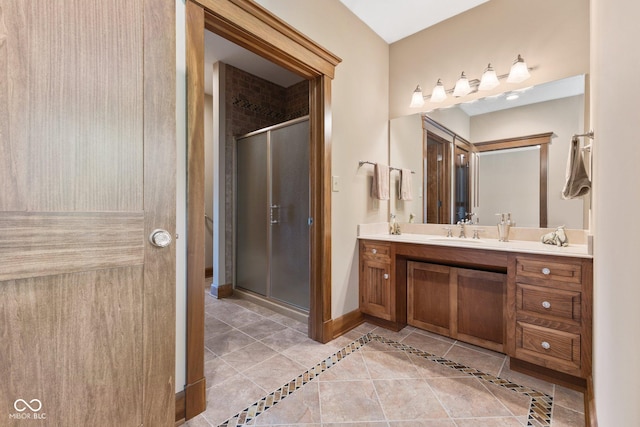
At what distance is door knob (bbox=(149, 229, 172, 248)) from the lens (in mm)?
928

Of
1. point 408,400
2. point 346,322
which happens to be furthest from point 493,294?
point 346,322

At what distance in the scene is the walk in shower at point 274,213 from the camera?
2711mm

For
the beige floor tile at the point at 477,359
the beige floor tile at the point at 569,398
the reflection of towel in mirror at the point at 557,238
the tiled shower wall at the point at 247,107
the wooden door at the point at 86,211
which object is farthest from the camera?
the tiled shower wall at the point at 247,107

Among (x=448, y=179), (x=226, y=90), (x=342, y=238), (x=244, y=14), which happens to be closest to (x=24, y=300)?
(x=244, y=14)

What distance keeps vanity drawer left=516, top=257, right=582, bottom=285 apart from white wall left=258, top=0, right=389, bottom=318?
121cm

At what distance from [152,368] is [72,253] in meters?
0.45

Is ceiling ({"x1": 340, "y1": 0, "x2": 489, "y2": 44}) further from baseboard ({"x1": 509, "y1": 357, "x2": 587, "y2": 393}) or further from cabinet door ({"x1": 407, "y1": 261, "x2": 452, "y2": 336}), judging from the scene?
baseboard ({"x1": 509, "y1": 357, "x2": 587, "y2": 393})

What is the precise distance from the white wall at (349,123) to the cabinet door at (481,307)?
0.85 metres

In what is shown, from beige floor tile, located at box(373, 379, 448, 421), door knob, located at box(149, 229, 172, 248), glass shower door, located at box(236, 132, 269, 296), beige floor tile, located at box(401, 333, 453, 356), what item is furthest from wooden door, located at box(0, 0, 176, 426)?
glass shower door, located at box(236, 132, 269, 296)

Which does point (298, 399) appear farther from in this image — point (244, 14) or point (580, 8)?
point (580, 8)

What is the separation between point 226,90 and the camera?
3.35 m

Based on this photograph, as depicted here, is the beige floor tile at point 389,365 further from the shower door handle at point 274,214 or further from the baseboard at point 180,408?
the shower door handle at point 274,214

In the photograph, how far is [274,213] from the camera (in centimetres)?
298

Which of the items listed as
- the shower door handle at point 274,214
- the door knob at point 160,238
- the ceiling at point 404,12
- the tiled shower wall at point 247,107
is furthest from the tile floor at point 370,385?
the ceiling at point 404,12
